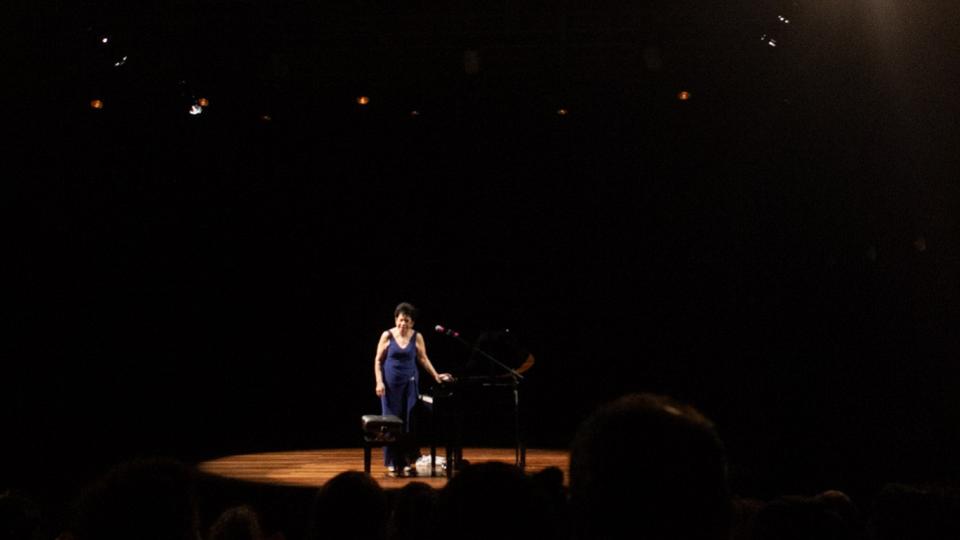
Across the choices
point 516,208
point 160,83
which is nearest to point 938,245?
point 516,208

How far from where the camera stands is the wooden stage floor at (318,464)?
7.34 metres

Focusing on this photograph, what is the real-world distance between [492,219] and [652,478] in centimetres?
1005

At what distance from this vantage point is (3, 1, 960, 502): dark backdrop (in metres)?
8.07

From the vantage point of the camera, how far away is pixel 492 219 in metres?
10.9

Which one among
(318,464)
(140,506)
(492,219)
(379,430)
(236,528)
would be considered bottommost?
(318,464)

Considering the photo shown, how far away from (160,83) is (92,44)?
2.34ft

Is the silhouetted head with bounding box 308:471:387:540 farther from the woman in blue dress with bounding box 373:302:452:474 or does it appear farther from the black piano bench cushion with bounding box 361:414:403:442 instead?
the woman in blue dress with bounding box 373:302:452:474

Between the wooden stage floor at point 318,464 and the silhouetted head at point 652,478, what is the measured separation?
18.4 ft

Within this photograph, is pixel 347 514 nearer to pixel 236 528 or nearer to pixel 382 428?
pixel 236 528

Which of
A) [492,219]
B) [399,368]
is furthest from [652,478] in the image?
[492,219]

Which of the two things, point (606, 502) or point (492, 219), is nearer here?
point (606, 502)

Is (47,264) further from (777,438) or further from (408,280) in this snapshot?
(777,438)

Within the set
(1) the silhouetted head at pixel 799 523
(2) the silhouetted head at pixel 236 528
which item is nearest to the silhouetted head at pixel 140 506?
(1) the silhouetted head at pixel 799 523

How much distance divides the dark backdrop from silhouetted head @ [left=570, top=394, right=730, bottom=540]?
7.00 metres
